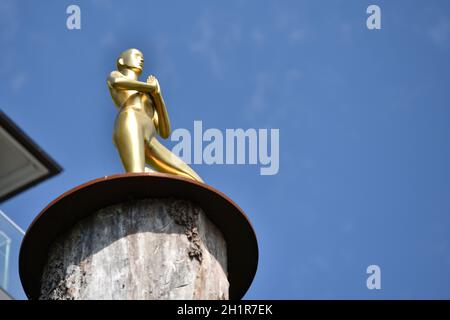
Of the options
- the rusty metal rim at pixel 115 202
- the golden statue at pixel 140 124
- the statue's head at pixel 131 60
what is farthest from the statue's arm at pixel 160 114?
the rusty metal rim at pixel 115 202

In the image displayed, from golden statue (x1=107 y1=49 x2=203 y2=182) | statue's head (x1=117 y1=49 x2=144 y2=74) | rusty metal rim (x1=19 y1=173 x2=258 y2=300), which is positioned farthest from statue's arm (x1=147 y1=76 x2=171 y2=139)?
rusty metal rim (x1=19 y1=173 x2=258 y2=300)

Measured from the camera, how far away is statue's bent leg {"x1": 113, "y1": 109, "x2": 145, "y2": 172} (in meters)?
10.5

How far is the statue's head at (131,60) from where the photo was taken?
11.7 m

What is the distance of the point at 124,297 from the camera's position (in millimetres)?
9305

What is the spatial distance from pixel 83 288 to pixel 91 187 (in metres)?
0.90

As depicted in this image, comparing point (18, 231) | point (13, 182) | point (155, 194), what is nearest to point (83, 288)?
point (155, 194)

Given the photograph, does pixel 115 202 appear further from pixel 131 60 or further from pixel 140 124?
pixel 131 60

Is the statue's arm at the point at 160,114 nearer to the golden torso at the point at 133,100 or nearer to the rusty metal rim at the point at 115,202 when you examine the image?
the golden torso at the point at 133,100

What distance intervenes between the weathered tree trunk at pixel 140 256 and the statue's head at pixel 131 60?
2090 mm

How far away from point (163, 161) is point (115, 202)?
1.06 m

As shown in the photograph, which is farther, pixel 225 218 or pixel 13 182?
pixel 13 182

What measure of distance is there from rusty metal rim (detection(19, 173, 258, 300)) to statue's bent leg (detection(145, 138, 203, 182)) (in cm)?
76

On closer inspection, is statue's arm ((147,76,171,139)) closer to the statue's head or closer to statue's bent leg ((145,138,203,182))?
statue's bent leg ((145,138,203,182))
